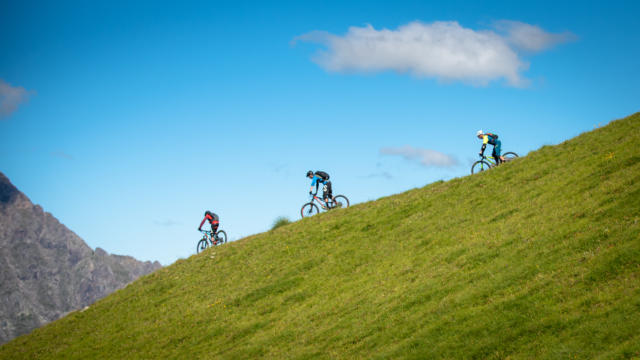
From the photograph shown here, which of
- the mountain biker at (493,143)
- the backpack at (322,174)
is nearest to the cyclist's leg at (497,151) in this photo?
the mountain biker at (493,143)

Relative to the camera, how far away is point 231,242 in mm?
45219

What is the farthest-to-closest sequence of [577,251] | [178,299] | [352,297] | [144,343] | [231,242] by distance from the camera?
[231,242]
[178,299]
[144,343]
[352,297]
[577,251]

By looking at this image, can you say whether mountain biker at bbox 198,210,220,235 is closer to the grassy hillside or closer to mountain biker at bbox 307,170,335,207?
the grassy hillside

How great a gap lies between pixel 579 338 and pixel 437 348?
4.16 m

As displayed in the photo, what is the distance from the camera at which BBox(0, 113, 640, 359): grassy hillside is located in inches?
593

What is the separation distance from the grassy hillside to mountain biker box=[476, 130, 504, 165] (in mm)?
2470

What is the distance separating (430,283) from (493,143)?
1779cm

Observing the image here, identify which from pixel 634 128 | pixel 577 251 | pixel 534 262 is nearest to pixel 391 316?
pixel 534 262

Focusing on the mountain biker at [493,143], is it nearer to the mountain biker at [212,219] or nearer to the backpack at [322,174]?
the backpack at [322,174]

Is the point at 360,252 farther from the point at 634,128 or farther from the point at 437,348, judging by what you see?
the point at 634,128

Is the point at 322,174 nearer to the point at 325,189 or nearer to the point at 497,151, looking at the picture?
the point at 325,189

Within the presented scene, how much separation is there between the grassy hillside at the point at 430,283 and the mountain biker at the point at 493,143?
2.47 metres

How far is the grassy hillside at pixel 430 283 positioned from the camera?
15062 mm

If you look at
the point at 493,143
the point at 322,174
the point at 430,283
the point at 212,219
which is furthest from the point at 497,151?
the point at 212,219
